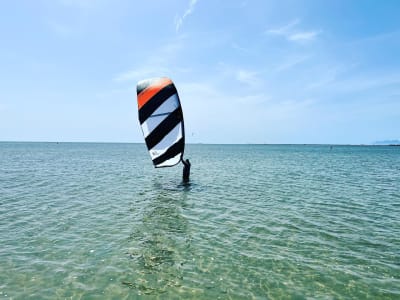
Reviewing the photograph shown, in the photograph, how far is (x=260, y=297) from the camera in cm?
680

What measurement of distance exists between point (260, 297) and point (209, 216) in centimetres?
708

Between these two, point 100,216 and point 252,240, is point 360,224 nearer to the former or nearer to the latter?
point 252,240

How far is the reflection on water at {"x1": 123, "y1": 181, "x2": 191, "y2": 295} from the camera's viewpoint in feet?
24.5

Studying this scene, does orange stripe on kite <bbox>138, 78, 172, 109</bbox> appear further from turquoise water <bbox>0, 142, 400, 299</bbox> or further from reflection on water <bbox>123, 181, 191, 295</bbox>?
reflection on water <bbox>123, 181, 191, 295</bbox>

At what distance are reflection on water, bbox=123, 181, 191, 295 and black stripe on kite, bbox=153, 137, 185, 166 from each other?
4075 millimetres

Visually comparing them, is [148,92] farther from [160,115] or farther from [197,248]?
[197,248]

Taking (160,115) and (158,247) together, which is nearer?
(158,247)

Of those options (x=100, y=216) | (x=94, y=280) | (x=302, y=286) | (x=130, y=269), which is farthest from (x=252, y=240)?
(x=100, y=216)

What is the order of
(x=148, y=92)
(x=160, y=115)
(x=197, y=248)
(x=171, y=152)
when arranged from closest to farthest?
1. (x=197, y=248)
2. (x=148, y=92)
3. (x=160, y=115)
4. (x=171, y=152)

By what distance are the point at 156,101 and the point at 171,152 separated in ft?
13.0

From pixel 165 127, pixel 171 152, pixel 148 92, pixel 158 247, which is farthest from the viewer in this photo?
pixel 171 152

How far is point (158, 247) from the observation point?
32.5 ft

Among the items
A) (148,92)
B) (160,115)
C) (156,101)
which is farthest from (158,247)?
(148,92)

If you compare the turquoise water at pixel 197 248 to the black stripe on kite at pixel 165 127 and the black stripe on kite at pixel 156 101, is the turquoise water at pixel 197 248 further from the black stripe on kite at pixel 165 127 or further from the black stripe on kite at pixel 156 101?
the black stripe on kite at pixel 156 101
